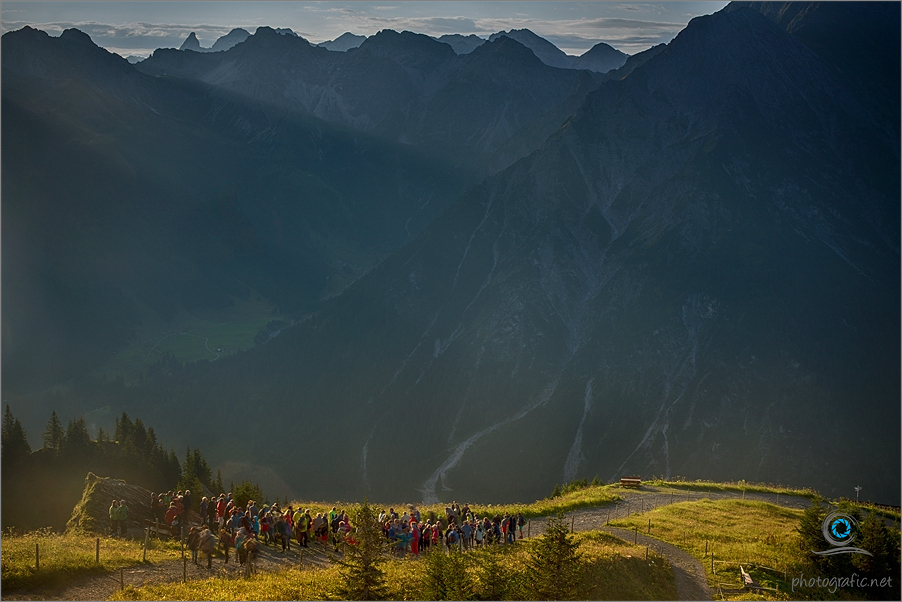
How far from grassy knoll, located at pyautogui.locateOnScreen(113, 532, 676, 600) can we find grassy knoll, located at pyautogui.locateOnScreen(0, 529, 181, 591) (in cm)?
441

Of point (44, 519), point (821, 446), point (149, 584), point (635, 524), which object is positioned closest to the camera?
point (149, 584)

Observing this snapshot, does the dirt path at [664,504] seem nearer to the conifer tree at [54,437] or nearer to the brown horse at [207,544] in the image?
the brown horse at [207,544]

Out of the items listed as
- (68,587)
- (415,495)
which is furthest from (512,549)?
(415,495)

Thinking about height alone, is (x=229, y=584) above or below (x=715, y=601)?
above

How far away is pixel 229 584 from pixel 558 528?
59.0 ft

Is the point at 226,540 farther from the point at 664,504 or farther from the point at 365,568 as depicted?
the point at 664,504

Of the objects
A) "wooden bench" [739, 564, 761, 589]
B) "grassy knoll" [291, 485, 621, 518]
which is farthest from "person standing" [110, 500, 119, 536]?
"wooden bench" [739, 564, 761, 589]

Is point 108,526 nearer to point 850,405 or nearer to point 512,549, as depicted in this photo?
point 512,549

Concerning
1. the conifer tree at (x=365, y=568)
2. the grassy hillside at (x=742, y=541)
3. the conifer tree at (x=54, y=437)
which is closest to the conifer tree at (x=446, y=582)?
the conifer tree at (x=365, y=568)

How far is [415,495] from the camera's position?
195 meters

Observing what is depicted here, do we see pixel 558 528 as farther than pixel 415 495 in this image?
No

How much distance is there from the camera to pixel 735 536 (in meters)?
59.7

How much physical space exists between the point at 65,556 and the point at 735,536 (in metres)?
48.7

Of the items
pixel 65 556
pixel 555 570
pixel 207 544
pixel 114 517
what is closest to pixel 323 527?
pixel 207 544
